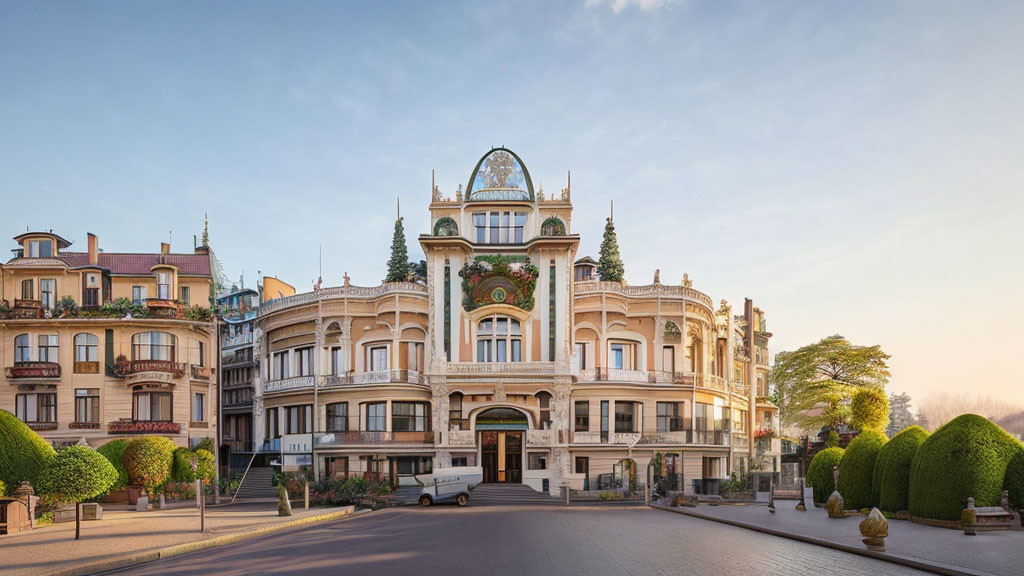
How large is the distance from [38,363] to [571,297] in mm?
34367

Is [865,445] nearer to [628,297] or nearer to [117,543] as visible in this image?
[628,297]

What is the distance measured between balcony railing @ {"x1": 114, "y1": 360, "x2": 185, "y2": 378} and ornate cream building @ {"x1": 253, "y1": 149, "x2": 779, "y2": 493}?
8.44 meters

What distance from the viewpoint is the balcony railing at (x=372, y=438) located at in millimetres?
50750

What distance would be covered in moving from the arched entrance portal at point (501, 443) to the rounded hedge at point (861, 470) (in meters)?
21.6

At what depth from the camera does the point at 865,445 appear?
3416 cm

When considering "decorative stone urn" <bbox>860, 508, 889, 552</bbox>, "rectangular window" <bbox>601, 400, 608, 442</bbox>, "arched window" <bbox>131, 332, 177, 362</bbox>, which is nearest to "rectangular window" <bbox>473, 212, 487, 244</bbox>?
"rectangular window" <bbox>601, 400, 608, 442</bbox>

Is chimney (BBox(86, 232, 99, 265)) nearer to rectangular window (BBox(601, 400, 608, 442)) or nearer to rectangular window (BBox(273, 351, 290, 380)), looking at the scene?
rectangular window (BBox(273, 351, 290, 380))

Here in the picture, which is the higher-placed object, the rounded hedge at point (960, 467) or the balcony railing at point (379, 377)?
the balcony railing at point (379, 377)

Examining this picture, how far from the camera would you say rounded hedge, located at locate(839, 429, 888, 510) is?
33.9 meters

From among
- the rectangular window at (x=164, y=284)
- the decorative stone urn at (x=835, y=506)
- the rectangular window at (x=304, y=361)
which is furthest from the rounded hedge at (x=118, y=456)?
the decorative stone urn at (x=835, y=506)

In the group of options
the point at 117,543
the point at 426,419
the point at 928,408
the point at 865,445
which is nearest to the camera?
the point at 117,543

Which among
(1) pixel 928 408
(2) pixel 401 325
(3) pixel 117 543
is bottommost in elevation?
(1) pixel 928 408

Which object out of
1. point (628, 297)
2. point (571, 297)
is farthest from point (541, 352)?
point (628, 297)

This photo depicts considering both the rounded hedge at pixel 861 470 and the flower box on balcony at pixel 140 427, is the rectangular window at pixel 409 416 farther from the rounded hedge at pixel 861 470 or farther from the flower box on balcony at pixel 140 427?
the rounded hedge at pixel 861 470
